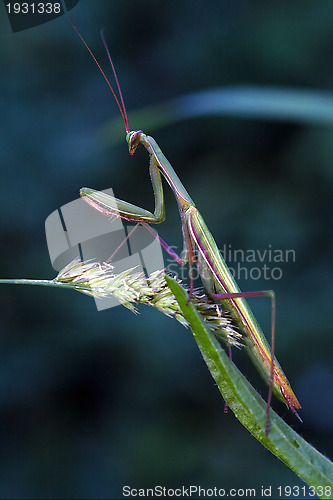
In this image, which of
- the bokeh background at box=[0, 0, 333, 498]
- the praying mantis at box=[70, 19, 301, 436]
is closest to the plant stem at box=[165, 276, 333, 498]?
the praying mantis at box=[70, 19, 301, 436]

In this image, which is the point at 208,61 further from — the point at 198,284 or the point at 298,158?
the point at 198,284

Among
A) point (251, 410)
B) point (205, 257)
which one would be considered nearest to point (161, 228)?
point (205, 257)

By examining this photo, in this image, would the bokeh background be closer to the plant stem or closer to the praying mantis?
the praying mantis

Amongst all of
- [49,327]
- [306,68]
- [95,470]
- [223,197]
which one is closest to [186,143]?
[223,197]

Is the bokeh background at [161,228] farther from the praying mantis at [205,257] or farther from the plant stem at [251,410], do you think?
the plant stem at [251,410]

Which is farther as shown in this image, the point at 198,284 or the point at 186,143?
the point at 186,143

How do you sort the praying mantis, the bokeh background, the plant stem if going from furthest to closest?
the bokeh background < the praying mantis < the plant stem
